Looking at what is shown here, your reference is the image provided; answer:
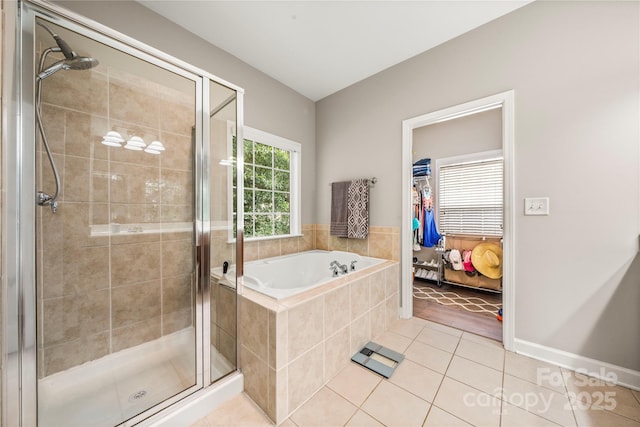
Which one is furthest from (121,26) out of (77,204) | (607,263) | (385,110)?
(607,263)

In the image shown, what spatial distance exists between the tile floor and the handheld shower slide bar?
1429 mm

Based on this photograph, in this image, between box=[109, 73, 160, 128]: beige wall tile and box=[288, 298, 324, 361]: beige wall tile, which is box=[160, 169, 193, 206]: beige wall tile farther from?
box=[288, 298, 324, 361]: beige wall tile

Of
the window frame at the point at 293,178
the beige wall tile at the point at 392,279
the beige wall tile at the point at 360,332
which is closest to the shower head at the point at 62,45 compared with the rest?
the window frame at the point at 293,178

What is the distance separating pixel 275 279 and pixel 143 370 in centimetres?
117

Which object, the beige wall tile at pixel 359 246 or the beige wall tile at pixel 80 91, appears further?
the beige wall tile at pixel 359 246

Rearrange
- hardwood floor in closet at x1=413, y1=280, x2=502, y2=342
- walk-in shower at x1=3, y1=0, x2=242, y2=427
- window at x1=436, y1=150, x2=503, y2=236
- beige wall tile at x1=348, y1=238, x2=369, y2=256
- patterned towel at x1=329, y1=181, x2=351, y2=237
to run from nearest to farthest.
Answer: walk-in shower at x1=3, y1=0, x2=242, y2=427, hardwood floor in closet at x1=413, y1=280, x2=502, y2=342, beige wall tile at x1=348, y1=238, x2=369, y2=256, patterned towel at x1=329, y1=181, x2=351, y2=237, window at x1=436, y1=150, x2=503, y2=236

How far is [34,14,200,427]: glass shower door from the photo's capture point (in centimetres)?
120

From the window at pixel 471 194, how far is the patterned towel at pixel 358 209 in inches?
63.8

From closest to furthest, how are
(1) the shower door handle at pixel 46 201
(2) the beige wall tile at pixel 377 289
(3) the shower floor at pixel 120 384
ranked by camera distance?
(1) the shower door handle at pixel 46 201, (3) the shower floor at pixel 120 384, (2) the beige wall tile at pixel 377 289

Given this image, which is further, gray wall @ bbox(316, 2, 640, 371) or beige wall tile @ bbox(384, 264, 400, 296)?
beige wall tile @ bbox(384, 264, 400, 296)

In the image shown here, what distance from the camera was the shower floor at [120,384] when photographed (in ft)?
3.83

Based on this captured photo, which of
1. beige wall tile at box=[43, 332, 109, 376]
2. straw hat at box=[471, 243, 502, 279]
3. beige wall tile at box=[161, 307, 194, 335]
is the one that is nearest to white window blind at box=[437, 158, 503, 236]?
straw hat at box=[471, 243, 502, 279]

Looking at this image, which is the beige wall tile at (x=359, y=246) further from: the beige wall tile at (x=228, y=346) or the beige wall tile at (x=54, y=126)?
the beige wall tile at (x=54, y=126)

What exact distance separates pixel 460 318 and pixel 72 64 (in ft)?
11.6
